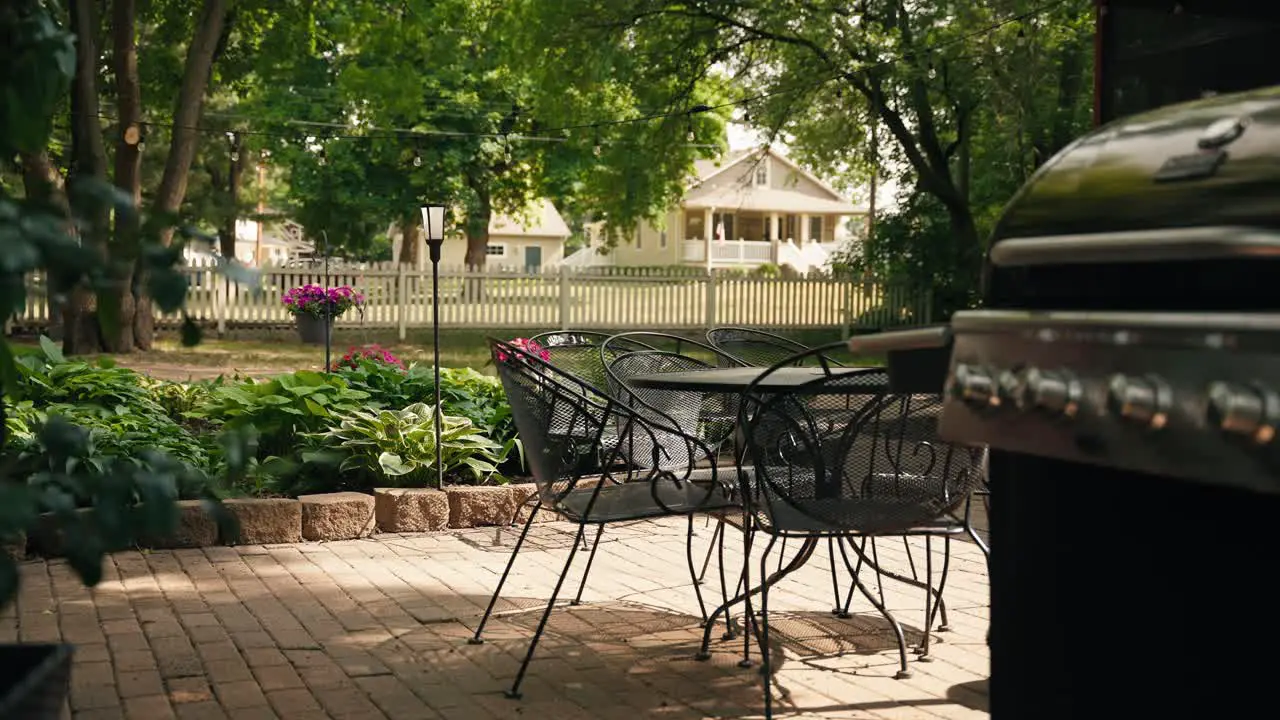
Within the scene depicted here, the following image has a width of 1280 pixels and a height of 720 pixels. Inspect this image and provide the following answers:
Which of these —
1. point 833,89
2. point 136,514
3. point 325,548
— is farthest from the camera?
point 833,89

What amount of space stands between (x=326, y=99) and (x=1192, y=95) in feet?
107

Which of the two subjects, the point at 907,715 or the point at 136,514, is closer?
the point at 136,514

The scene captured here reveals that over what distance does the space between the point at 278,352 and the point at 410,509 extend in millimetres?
12361

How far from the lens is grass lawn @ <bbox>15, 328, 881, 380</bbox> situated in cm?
1464

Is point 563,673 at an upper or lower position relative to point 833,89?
lower

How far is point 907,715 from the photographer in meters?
3.48

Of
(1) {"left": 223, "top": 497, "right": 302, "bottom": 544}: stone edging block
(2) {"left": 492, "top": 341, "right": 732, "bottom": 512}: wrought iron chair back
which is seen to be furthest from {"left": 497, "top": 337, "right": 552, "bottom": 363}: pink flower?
(1) {"left": 223, "top": 497, "right": 302, "bottom": 544}: stone edging block

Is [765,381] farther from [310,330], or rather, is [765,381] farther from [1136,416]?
[310,330]

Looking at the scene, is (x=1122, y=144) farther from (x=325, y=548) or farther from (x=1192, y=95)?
(x=325, y=548)

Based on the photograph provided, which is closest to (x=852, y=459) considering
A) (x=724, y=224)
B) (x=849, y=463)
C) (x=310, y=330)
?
(x=849, y=463)

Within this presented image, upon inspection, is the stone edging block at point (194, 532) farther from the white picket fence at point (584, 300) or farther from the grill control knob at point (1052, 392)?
the white picket fence at point (584, 300)

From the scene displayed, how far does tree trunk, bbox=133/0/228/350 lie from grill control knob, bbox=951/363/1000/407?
14774 mm

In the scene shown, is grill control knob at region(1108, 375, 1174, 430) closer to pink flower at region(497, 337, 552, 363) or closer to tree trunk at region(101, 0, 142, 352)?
pink flower at region(497, 337, 552, 363)

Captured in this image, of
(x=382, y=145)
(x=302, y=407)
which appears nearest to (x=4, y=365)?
(x=302, y=407)
